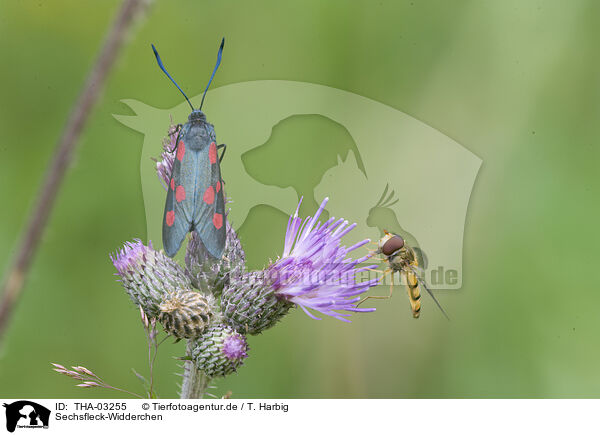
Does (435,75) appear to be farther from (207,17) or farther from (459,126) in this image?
(207,17)

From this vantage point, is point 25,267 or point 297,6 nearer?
point 25,267

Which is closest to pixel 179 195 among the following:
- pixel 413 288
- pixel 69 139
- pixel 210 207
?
pixel 210 207

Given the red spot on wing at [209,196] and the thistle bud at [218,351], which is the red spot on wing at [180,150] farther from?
the thistle bud at [218,351]

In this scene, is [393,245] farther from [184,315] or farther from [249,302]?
[184,315]

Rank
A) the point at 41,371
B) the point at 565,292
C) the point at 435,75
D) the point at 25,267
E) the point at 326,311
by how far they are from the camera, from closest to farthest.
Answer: the point at 25,267
the point at 326,311
the point at 41,371
the point at 565,292
the point at 435,75

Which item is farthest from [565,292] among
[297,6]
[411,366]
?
[297,6]
